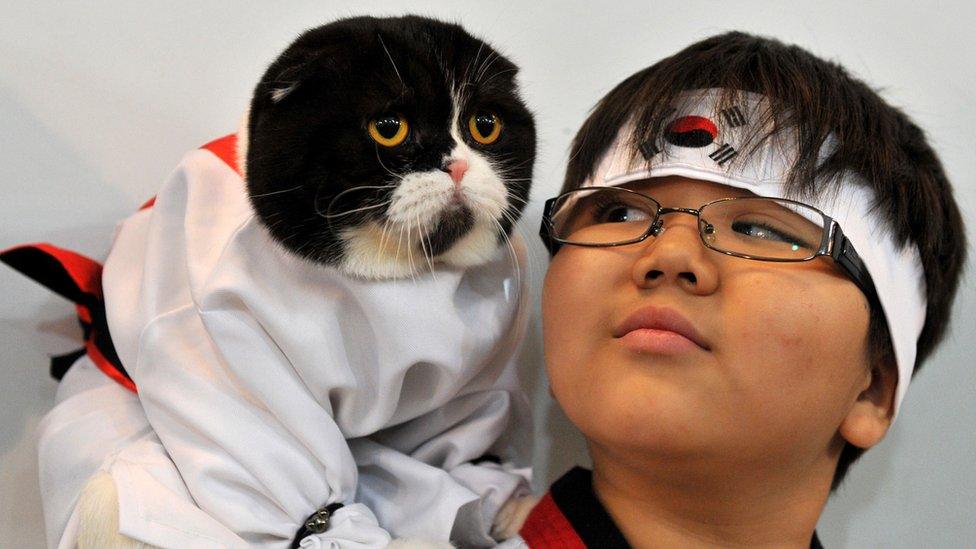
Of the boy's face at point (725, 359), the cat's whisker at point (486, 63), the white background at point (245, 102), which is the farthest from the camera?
the white background at point (245, 102)

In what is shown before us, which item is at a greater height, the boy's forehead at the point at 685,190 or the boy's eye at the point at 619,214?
the boy's forehead at the point at 685,190

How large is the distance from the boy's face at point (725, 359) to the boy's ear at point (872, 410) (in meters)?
0.05

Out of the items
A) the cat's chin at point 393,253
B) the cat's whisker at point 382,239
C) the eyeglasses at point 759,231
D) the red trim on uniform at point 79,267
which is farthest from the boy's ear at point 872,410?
the red trim on uniform at point 79,267

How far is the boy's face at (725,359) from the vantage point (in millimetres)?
864

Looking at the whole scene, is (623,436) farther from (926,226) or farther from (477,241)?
(926,226)

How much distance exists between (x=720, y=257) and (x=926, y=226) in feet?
0.93

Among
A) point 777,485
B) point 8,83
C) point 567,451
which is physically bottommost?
point 567,451

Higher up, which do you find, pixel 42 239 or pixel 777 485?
pixel 42 239

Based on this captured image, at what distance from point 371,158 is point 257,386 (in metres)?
0.30

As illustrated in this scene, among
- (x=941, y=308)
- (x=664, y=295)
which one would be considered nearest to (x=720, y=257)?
(x=664, y=295)

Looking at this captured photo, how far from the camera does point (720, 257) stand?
0.91 meters

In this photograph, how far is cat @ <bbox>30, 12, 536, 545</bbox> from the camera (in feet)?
2.86

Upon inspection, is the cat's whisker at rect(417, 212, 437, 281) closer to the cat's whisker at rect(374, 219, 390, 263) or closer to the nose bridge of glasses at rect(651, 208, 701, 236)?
the cat's whisker at rect(374, 219, 390, 263)

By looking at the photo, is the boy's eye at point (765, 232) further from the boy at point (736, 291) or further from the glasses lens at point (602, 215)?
the glasses lens at point (602, 215)
